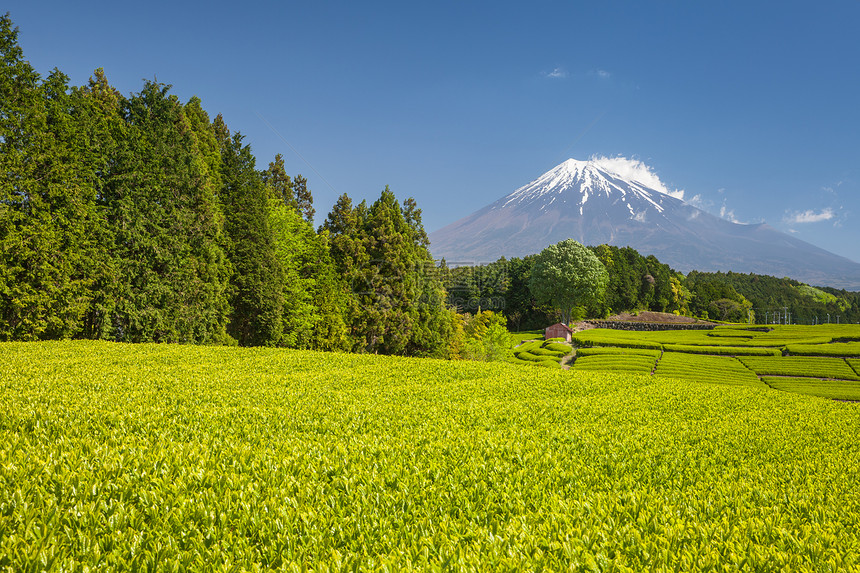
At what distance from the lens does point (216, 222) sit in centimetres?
2517

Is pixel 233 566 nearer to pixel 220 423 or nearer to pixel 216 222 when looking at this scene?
pixel 220 423

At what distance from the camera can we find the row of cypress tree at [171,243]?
1723 cm

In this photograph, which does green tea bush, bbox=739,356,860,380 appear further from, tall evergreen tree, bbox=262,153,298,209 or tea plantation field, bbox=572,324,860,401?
tall evergreen tree, bbox=262,153,298,209

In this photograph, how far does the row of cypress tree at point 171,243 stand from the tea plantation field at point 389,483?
434 inches

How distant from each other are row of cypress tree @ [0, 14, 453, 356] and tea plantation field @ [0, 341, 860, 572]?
11.0m

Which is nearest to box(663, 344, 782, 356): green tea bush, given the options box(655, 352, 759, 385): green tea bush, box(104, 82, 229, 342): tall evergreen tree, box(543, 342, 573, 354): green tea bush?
box(655, 352, 759, 385): green tea bush

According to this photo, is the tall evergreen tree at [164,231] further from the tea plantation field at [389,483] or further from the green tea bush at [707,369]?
the green tea bush at [707,369]

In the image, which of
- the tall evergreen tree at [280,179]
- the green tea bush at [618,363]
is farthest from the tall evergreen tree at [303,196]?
the green tea bush at [618,363]

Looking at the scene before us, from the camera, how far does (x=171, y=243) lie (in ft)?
73.3

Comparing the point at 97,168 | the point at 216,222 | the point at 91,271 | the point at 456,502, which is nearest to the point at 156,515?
the point at 456,502

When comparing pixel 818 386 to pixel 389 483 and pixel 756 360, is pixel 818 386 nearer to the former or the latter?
pixel 756 360

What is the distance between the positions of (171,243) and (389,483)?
74.5 ft

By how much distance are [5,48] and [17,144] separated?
4.03 m

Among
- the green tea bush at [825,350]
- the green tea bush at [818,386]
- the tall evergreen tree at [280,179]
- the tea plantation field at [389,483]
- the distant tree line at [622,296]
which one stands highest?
the tall evergreen tree at [280,179]
